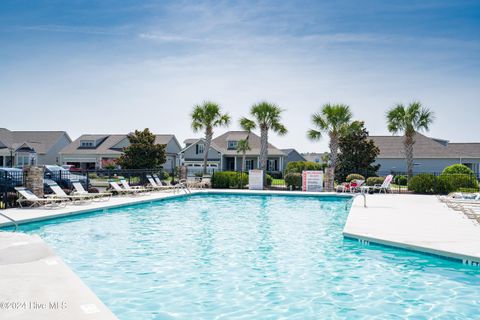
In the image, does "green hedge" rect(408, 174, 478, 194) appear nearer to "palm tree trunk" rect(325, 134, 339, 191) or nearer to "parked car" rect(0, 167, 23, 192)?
"palm tree trunk" rect(325, 134, 339, 191)

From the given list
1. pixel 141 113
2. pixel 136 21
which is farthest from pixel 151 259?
pixel 141 113

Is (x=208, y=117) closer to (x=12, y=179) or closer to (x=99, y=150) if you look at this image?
(x=12, y=179)

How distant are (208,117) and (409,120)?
50.8ft

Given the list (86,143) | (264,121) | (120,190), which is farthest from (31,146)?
(120,190)

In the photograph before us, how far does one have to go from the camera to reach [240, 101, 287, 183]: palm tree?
3084 cm

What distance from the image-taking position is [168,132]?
55.8m

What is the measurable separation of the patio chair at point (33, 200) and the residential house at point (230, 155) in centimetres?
3003

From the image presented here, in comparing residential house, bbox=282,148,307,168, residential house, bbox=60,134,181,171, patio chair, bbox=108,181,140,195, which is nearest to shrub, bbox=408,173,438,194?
patio chair, bbox=108,181,140,195

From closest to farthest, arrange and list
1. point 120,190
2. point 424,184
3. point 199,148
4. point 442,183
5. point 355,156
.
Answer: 1. point 120,190
2. point 442,183
3. point 424,184
4. point 355,156
5. point 199,148

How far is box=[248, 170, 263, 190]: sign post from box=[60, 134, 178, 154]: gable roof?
82.3 ft

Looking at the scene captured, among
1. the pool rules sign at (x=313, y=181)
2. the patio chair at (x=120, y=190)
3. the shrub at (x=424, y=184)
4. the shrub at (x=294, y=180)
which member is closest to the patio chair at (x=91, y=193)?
the patio chair at (x=120, y=190)

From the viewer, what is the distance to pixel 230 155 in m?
47.3

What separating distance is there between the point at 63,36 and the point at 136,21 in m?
3.15

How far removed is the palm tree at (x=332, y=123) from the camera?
29.8 metres
